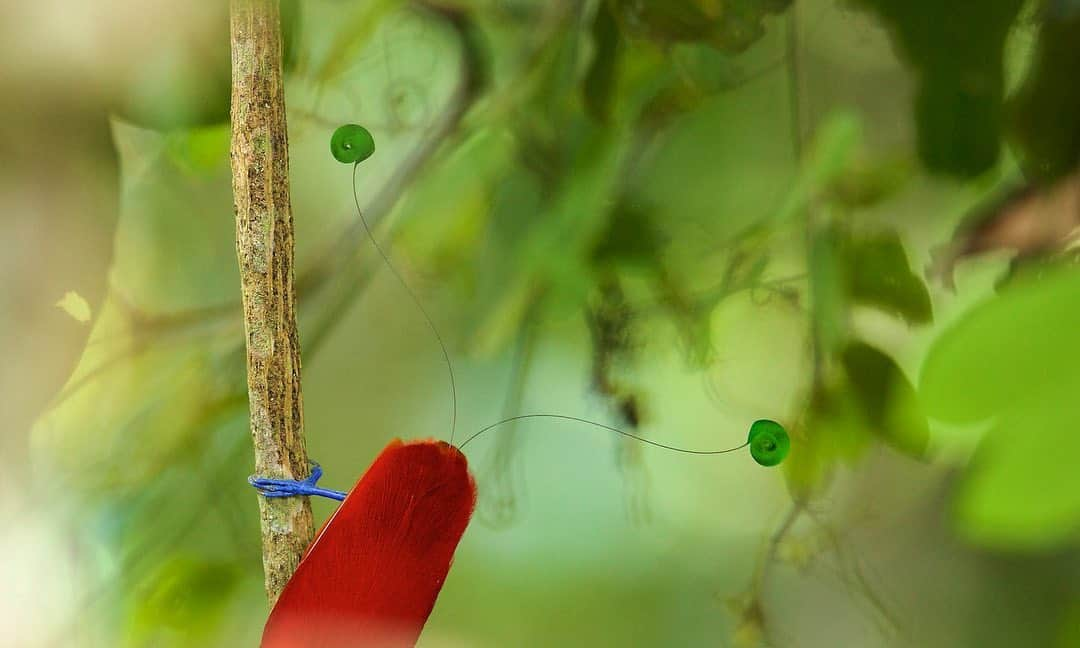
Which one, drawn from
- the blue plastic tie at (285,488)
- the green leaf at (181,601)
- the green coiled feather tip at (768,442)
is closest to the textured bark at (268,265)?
the blue plastic tie at (285,488)

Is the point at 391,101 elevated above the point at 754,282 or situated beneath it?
elevated above

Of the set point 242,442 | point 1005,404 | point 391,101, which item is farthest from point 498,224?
point 1005,404

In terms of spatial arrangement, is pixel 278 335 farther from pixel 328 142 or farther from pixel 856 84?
pixel 856 84

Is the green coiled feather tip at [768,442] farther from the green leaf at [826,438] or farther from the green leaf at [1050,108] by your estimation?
the green leaf at [1050,108]

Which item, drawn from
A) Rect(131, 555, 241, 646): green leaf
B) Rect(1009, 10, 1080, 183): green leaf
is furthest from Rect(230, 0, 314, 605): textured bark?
Rect(1009, 10, 1080, 183): green leaf

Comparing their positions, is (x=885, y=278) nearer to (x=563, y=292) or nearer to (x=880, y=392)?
(x=880, y=392)

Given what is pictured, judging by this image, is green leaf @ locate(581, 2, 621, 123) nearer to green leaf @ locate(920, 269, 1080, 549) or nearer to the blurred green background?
the blurred green background
